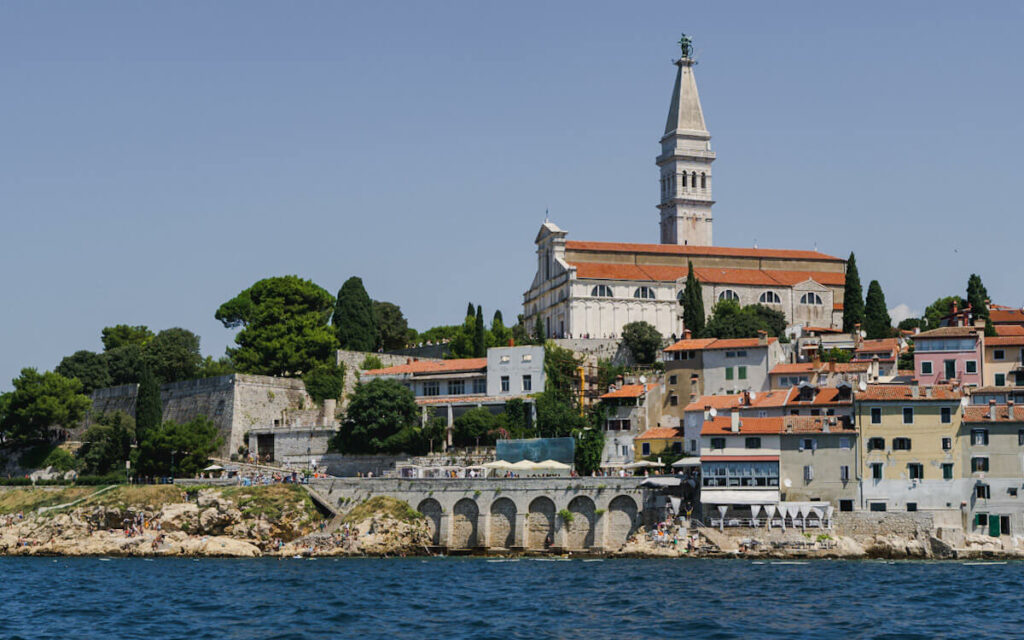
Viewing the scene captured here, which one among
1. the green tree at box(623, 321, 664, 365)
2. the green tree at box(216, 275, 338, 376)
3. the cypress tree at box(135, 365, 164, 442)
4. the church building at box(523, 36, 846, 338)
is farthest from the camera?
the church building at box(523, 36, 846, 338)

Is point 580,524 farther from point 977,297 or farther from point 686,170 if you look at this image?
point 686,170

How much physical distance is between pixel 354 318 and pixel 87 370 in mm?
23519

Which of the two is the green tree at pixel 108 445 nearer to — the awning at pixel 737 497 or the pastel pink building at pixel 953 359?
the awning at pixel 737 497

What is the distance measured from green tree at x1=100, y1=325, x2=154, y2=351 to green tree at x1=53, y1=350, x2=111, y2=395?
8.72 m

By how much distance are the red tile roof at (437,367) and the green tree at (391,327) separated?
78.8 ft

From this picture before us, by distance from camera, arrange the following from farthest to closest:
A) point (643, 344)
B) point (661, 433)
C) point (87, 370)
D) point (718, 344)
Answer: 1. point (87, 370)
2. point (643, 344)
3. point (718, 344)
4. point (661, 433)

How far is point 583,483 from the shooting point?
66.5 meters

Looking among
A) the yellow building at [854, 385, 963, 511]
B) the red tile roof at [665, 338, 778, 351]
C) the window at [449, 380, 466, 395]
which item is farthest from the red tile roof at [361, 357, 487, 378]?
the yellow building at [854, 385, 963, 511]

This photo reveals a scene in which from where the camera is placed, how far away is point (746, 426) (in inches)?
2579

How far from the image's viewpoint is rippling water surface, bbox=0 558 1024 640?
4266 centimetres

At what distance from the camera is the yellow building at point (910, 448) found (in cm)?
6256

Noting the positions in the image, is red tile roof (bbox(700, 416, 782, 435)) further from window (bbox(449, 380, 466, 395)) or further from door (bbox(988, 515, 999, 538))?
window (bbox(449, 380, 466, 395))

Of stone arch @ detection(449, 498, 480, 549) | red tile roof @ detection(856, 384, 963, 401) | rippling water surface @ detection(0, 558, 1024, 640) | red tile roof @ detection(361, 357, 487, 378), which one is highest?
red tile roof @ detection(361, 357, 487, 378)

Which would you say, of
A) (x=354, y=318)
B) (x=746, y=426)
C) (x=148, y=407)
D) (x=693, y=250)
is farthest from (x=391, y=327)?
(x=746, y=426)
